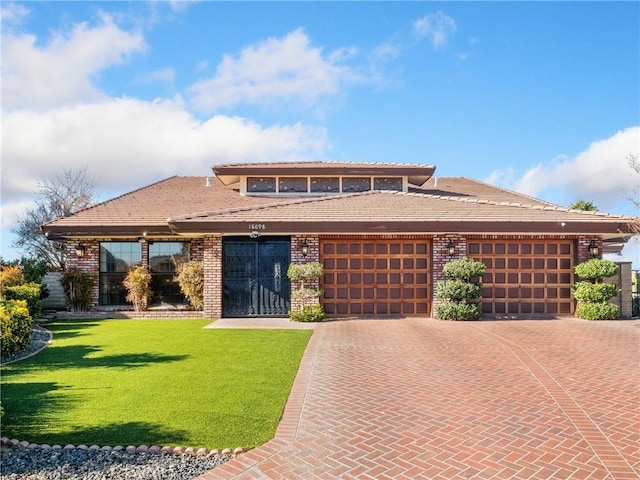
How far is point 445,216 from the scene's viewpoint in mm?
13875

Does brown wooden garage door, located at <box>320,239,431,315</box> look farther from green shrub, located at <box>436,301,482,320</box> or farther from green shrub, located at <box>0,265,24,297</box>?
green shrub, located at <box>0,265,24,297</box>

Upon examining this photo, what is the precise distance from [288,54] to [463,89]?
559cm

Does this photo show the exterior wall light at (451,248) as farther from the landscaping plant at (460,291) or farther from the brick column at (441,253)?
the landscaping plant at (460,291)

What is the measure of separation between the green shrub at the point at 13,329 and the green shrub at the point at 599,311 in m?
15.2

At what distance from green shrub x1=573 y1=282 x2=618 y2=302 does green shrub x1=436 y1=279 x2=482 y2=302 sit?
3.26 m

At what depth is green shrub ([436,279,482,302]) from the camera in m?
13.3

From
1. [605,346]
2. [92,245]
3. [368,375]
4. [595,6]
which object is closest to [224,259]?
[92,245]

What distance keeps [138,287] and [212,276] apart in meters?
2.77

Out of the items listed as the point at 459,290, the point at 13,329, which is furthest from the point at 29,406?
the point at 459,290

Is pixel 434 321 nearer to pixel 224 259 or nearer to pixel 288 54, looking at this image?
pixel 224 259

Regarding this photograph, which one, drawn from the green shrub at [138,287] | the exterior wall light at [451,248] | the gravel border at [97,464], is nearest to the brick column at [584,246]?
the exterior wall light at [451,248]

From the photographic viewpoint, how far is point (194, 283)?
14789 mm

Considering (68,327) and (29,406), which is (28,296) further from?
(29,406)

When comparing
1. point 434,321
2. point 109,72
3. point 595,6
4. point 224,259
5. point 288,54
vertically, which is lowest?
point 434,321
